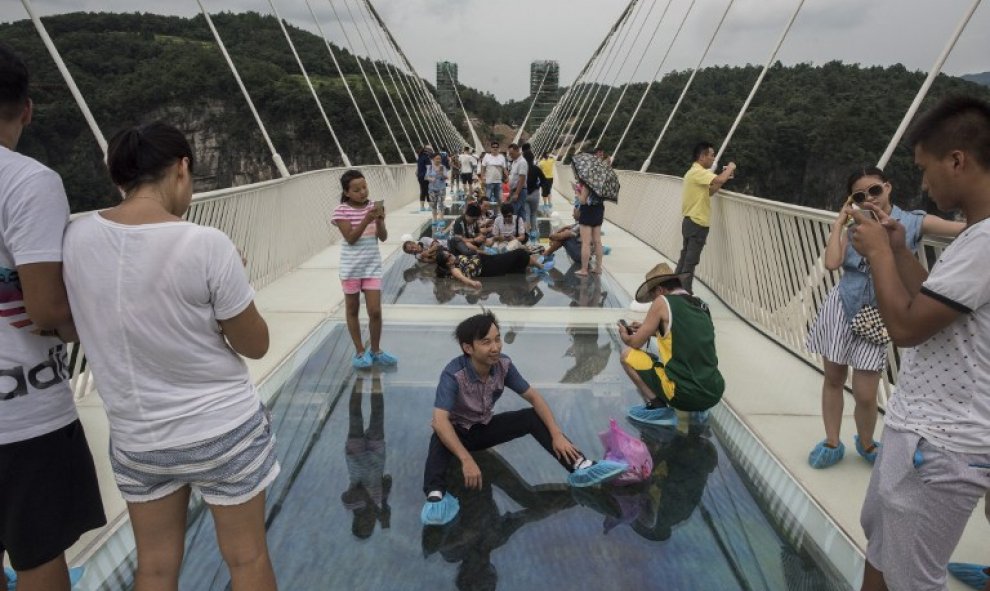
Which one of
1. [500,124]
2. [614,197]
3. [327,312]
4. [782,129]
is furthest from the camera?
[500,124]

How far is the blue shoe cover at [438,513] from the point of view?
92.9 inches

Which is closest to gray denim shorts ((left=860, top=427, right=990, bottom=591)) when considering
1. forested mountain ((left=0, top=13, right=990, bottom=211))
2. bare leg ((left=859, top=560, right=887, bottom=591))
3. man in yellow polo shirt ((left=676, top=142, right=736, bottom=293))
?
bare leg ((left=859, top=560, right=887, bottom=591))

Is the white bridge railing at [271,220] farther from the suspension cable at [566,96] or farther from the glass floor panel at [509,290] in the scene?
the suspension cable at [566,96]

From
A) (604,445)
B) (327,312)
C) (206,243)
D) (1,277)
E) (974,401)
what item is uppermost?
(974,401)

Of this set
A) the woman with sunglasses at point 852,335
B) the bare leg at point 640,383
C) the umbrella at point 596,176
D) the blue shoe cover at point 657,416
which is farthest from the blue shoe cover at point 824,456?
the umbrella at point 596,176

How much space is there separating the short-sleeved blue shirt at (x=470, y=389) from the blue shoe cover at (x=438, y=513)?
0.37 m

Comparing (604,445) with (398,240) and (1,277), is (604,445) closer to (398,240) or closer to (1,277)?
(1,277)

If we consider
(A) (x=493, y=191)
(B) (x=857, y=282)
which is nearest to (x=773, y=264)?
(B) (x=857, y=282)

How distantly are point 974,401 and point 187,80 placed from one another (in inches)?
2298

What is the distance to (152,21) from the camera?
5556 cm

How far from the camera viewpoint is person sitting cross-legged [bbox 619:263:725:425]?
3025mm

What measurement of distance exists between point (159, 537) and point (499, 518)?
124 centimetres

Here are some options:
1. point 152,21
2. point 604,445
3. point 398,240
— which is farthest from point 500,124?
point 604,445

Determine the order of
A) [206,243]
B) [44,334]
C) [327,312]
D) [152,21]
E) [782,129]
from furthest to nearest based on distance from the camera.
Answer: [152,21]
[782,129]
[327,312]
[44,334]
[206,243]
